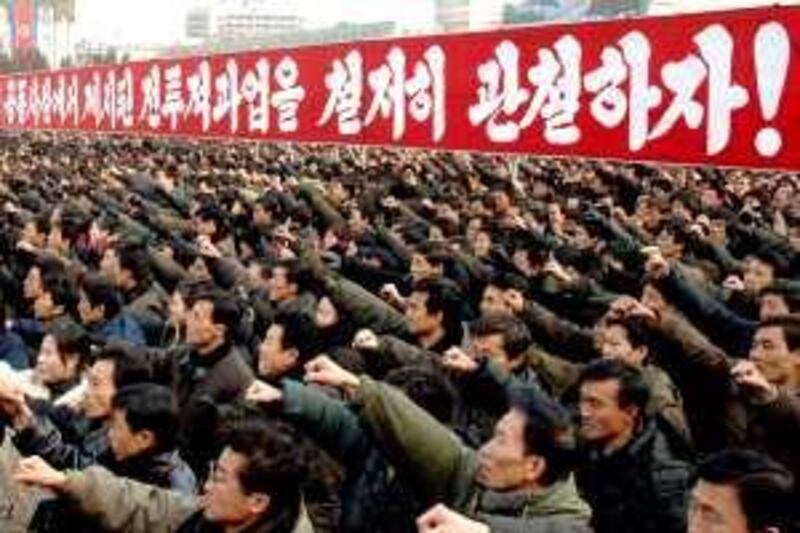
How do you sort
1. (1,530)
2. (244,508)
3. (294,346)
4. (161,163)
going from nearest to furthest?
(244,508) → (1,530) → (294,346) → (161,163)

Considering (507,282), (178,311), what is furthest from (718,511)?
(178,311)

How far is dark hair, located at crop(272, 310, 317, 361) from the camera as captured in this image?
5.01m

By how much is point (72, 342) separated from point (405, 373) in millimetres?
1509

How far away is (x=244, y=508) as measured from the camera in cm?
326

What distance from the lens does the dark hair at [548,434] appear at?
3.61 meters

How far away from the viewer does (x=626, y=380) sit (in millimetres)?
4188

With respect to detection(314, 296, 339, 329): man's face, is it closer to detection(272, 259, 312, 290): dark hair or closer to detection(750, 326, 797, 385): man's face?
detection(272, 259, 312, 290): dark hair

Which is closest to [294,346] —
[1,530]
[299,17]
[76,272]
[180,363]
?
[180,363]

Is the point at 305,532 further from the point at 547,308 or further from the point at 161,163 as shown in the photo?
the point at 161,163

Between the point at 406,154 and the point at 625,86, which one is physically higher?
the point at 625,86

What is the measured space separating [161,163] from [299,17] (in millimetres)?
139701

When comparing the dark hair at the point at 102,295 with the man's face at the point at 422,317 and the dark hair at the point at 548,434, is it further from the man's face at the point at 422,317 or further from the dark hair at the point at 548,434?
the dark hair at the point at 548,434

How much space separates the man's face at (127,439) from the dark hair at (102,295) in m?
2.60

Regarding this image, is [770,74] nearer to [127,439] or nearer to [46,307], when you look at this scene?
[46,307]
